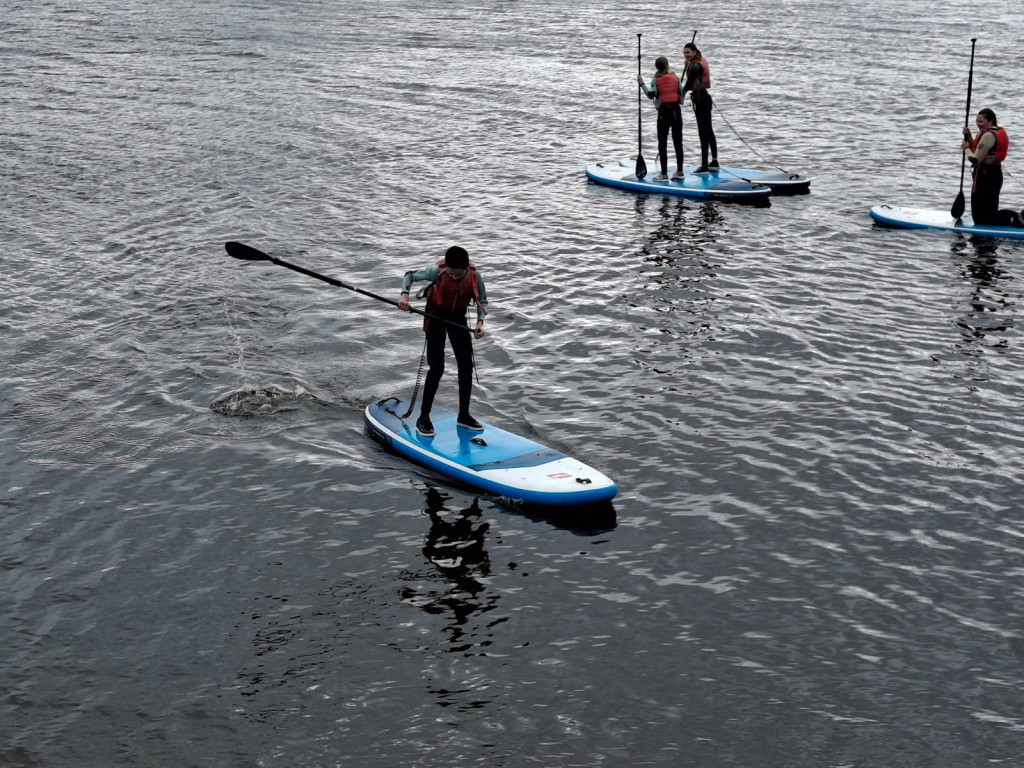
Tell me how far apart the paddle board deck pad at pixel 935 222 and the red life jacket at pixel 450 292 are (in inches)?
504

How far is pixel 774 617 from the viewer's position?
435 inches

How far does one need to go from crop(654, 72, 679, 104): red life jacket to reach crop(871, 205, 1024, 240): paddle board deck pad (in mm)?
4932

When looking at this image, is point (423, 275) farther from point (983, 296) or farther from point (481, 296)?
point (983, 296)

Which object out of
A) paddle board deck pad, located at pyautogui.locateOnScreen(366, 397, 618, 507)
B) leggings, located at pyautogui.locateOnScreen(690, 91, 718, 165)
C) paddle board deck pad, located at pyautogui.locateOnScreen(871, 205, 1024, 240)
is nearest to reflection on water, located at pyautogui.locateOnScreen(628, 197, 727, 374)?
leggings, located at pyautogui.locateOnScreen(690, 91, 718, 165)

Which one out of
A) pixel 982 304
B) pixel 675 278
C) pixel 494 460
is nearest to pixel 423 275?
pixel 494 460

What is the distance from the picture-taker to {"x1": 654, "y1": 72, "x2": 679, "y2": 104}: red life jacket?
80.7ft

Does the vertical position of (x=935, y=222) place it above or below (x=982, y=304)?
above

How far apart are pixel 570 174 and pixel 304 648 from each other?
1951 cm

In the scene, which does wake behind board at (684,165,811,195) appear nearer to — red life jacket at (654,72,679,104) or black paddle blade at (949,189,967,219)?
red life jacket at (654,72,679,104)

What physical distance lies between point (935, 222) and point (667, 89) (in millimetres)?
6376

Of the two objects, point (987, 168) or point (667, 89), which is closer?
point (987, 168)

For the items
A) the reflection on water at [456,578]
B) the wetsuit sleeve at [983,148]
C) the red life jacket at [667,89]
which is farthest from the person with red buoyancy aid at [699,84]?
the reflection on water at [456,578]

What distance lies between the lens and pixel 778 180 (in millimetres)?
25484

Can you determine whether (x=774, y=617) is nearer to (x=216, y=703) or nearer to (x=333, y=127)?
(x=216, y=703)
